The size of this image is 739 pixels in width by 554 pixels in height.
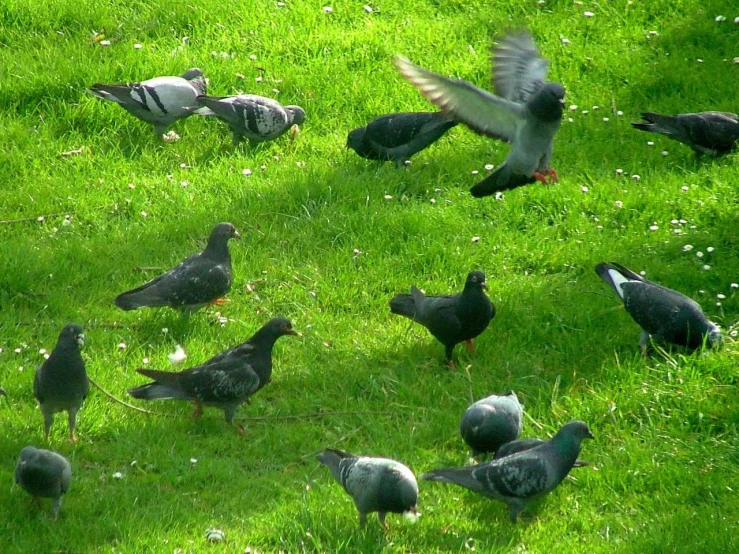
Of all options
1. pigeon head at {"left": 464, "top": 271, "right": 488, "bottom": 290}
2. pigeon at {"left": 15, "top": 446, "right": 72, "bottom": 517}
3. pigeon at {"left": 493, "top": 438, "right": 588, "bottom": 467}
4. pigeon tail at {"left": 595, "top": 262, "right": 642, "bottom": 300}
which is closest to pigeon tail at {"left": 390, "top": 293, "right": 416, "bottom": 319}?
pigeon head at {"left": 464, "top": 271, "right": 488, "bottom": 290}

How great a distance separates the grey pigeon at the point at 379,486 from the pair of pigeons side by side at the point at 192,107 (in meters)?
4.30

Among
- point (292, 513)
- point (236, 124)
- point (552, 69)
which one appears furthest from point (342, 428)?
point (552, 69)

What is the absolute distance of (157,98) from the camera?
915 cm

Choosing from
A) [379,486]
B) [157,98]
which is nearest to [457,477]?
[379,486]

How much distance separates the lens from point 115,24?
10.8 meters

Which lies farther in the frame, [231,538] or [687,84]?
[687,84]

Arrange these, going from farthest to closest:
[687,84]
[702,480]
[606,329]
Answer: [687,84] → [606,329] → [702,480]

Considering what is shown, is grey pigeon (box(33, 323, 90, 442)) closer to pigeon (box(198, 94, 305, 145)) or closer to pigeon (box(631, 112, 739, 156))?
pigeon (box(198, 94, 305, 145))

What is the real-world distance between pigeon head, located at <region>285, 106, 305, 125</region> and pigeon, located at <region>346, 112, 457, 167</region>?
1.98ft

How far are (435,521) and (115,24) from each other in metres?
7.01

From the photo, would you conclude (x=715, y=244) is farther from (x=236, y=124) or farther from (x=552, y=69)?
(x=236, y=124)

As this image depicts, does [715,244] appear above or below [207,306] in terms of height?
above

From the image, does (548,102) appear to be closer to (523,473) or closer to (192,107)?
(523,473)

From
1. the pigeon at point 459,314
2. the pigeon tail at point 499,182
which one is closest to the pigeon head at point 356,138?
the pigeon tail at point 499,182
